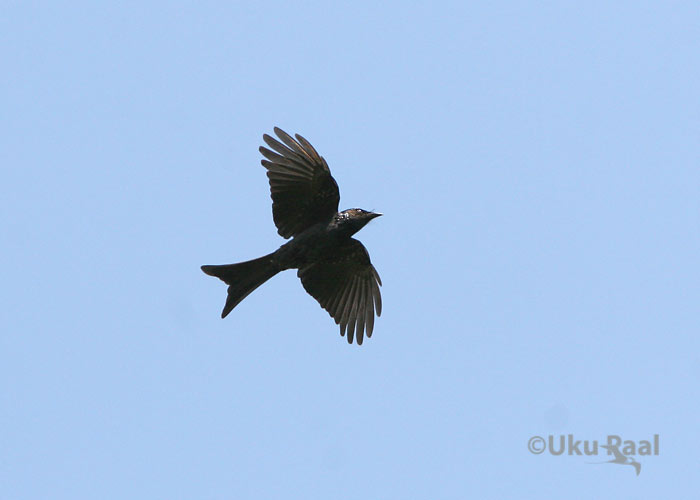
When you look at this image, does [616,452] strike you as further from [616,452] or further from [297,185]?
[297,185]

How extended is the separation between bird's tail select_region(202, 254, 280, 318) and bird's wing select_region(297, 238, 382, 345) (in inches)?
39.3

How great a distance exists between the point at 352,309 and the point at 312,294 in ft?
1.98

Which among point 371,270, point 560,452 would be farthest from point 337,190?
point 560,452

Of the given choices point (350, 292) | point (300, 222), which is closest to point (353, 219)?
point (300, 222)

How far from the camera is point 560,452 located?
44.7 ft

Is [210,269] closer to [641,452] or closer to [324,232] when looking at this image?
[324,232]

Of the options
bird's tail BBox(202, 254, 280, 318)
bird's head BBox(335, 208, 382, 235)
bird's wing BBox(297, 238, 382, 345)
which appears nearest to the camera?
bird's tail BBox(202, 254, 280, 318)

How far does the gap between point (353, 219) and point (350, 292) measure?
139 cm

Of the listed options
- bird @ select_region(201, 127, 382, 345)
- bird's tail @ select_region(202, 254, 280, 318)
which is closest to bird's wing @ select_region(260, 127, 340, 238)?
bird @ select_region(201, 127, 382, 345)

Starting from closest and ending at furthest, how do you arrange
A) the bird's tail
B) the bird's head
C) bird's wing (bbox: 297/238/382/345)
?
the bird's tail → the bird's head → bird's wing (bbox: 297/238/382/345)

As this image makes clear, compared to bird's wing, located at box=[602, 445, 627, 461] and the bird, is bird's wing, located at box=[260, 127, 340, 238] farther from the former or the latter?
bird's wing, located at box=[602, 445, 627, 461]

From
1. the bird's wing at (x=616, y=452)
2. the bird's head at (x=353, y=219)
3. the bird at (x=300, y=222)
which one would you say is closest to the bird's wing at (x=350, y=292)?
the bird at (x=300, y=222)

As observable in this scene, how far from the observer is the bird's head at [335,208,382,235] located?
13.3 meters

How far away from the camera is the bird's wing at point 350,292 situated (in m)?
14.1
